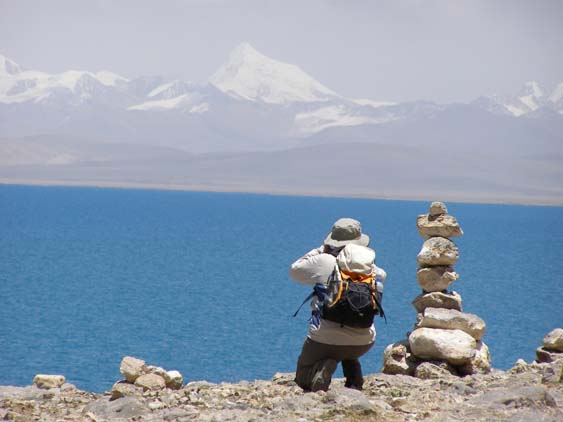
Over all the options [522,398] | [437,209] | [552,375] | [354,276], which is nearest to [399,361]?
[437,209]

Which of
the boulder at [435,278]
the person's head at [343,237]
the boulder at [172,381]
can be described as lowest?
the boulder at [172,381]

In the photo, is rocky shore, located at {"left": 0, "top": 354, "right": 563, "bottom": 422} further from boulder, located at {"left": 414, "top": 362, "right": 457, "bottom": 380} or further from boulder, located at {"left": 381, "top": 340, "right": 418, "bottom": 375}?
boulder, located at {"left": 381, "top": 340, "right": 418, "bottom": 375}

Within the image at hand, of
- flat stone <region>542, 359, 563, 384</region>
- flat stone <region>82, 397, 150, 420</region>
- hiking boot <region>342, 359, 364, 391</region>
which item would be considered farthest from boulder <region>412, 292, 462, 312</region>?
flat stone <region>82, 397, 150, 420</region>

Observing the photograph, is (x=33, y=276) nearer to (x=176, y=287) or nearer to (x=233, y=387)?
(x=176, y=287)

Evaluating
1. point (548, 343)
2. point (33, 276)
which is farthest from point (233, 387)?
point (33, 276)

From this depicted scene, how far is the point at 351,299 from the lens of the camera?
9000mm

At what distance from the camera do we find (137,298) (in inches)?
1745

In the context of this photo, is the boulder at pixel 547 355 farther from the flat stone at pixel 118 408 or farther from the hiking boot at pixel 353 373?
the flat stone at pixel 118 408

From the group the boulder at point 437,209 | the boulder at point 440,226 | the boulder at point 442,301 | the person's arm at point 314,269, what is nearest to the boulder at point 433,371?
the boulder at point 442,301

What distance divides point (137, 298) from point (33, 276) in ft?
35.6

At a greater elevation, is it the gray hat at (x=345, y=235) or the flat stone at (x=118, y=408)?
the gray hat at (x=345, y=235)

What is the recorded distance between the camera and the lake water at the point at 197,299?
2831 centimetres

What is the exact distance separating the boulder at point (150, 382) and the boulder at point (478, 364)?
4631 millimetres

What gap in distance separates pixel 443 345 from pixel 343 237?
4.28 m
